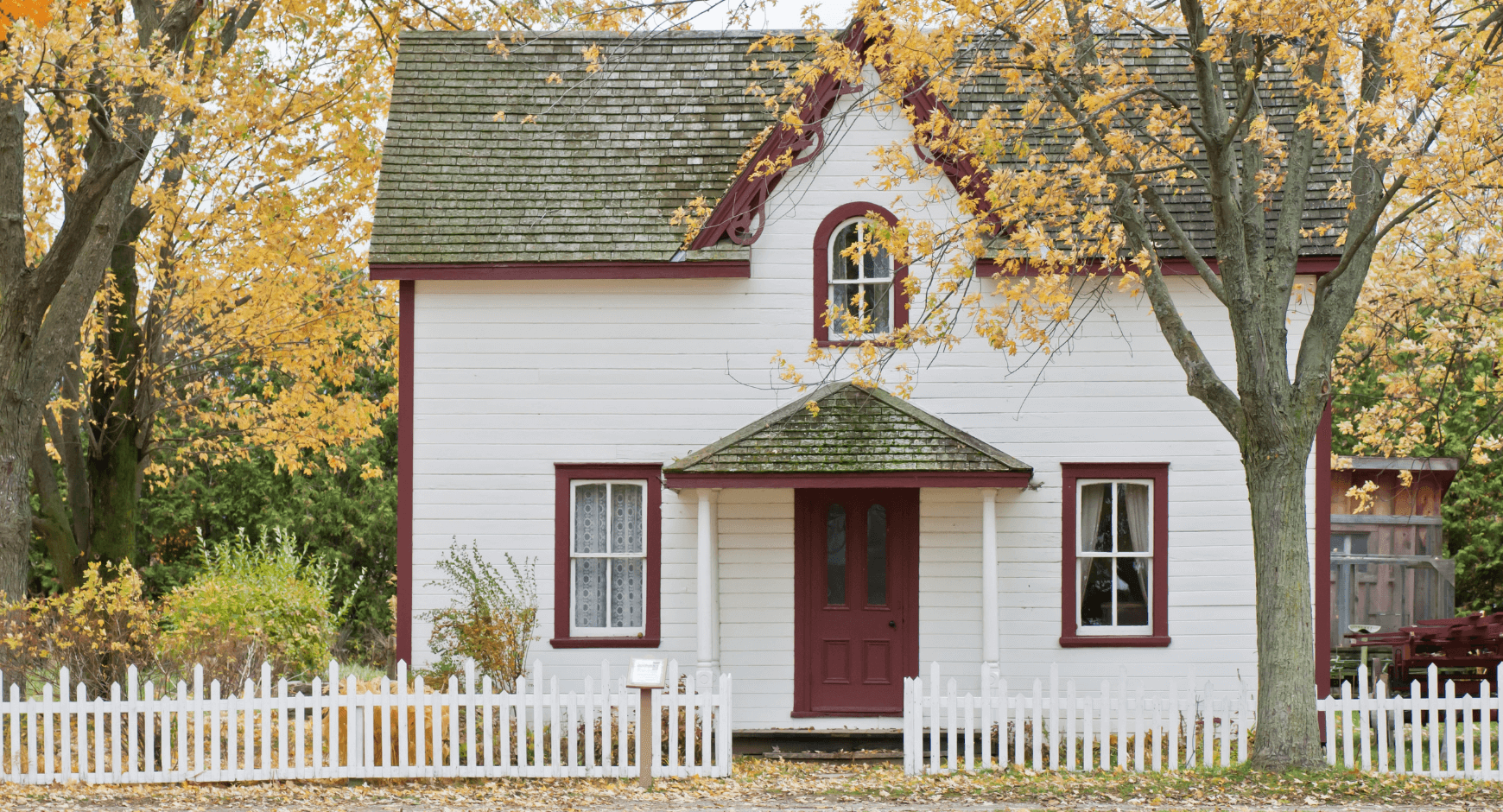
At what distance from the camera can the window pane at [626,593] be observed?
45.2ft

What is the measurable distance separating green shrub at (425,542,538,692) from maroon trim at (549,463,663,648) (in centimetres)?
27

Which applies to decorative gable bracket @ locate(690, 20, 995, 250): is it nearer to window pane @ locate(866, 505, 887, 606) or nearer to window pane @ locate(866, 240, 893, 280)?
window pane @ locate(866, 240, 893, 280)

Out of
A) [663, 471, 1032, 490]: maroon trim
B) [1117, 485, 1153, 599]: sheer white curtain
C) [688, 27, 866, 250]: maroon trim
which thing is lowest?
[1117, 485, 1153, 599]: sheer white curtain

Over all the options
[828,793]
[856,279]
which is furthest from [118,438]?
[828,793]

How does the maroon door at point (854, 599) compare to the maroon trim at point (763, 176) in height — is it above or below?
below

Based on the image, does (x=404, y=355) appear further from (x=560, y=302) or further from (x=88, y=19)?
(x=88, y=19)

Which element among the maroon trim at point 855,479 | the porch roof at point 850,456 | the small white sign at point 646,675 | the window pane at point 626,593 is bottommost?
the small white sign at point 646,675

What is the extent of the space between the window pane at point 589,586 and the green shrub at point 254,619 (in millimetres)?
2622

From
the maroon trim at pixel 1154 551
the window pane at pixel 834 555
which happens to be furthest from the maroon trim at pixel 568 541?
the maroon trim at pixel 1154 551

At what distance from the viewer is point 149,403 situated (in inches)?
725

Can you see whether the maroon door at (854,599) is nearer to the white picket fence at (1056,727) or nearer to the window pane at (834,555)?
the window pane at (834,555)

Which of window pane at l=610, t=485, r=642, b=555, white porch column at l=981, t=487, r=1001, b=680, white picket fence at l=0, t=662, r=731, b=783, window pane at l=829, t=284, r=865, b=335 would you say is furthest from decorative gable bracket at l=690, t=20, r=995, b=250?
white picket fence at l=0, t=662, r=731, b=783

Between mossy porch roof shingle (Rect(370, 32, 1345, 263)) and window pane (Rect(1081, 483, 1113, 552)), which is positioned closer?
mossy porch roof shingle (Rect(370, 32, 1345, 263))

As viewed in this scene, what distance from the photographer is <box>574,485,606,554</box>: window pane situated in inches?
543
